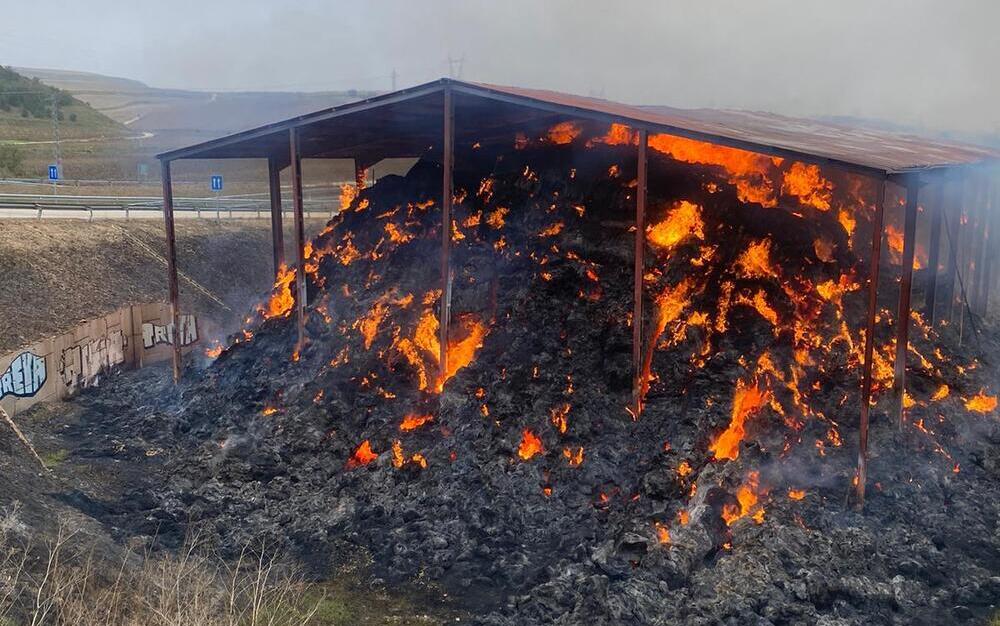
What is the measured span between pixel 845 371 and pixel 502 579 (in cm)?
788

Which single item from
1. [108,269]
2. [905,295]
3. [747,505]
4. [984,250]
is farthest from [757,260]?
[108,269]

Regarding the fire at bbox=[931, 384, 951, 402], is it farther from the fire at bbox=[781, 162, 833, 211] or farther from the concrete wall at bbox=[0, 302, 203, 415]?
the concrete wall at bbox=[0, 302, 203, 415]

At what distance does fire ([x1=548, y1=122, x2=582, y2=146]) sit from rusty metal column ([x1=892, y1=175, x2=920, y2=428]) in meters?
8.18

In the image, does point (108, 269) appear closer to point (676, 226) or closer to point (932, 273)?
point (676, 226)

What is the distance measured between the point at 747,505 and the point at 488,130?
11800 mm

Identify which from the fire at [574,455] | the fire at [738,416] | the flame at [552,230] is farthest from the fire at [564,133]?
the fire at [574,455]

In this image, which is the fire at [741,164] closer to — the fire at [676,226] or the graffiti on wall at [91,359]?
the fire at [676,226]

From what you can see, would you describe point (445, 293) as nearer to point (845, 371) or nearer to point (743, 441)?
point (743, 441)

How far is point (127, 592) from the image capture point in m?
10.2

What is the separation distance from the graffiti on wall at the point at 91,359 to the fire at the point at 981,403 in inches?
906

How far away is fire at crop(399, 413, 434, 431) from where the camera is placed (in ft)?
54.5

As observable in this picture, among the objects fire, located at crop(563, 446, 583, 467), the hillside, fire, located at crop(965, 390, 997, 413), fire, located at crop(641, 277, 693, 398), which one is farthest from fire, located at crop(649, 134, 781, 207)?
the hillside

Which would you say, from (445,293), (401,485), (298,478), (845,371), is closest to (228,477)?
(298,478)

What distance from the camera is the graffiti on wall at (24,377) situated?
19.0 m
